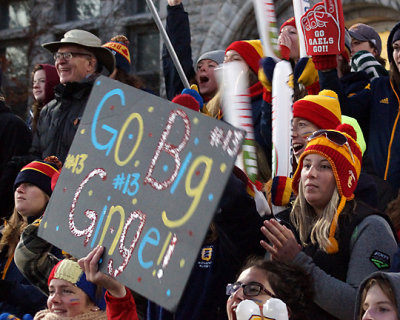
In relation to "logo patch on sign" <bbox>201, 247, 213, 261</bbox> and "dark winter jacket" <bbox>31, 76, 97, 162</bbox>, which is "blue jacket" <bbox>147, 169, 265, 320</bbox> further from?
"dark winter jacket" <bbox>31, 76, 97, 162</bbox>

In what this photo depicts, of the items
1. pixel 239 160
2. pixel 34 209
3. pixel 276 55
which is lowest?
pixel 34 209

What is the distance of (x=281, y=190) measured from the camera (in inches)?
179

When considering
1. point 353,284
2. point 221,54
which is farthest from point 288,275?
point 221,54

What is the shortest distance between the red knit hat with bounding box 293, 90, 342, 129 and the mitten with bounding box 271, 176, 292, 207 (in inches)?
15.3

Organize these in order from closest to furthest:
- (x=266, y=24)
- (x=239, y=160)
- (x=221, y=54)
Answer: (x=239, y=160) → (x=266, y=24) → (x=221, y=54)

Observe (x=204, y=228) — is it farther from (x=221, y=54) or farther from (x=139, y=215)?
(x=221, y=54)

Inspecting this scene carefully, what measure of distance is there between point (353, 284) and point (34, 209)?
2522mm

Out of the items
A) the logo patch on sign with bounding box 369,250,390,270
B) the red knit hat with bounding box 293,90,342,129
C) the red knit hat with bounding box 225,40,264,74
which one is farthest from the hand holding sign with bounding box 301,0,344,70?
the logo patch on sign with bounding box 369,250,390,270

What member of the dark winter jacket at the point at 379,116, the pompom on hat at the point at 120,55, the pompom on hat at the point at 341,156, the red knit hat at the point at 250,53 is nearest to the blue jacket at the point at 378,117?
the dark winter jacket at the point at 379,116

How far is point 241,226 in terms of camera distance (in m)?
4.15

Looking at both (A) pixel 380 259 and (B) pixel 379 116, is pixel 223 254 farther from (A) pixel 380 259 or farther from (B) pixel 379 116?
(B) pixel 379 116

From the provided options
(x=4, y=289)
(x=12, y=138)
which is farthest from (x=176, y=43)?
(x=4, y=289)

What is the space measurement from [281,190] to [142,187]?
4.10 ft

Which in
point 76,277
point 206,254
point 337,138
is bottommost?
point 76,277
